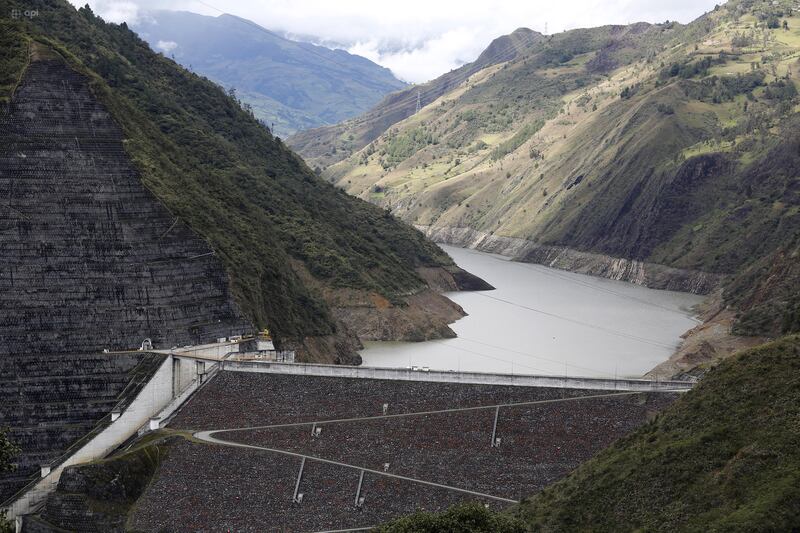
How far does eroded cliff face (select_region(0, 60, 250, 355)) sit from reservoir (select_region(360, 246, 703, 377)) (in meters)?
31.0

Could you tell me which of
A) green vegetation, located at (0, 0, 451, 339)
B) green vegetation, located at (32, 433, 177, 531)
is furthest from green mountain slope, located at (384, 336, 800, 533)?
green vegetation, located at (0, 0, 451, 339)

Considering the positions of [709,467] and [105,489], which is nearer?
[709,467]

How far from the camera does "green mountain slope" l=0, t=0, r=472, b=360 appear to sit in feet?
299

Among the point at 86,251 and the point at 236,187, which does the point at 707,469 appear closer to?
the point at 86,251

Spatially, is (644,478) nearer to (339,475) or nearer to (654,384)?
(654,384)

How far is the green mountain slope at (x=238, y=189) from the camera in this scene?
91.2 meters

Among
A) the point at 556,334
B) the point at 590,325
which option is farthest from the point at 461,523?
the point at 590,325

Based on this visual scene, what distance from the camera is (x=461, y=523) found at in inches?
1799

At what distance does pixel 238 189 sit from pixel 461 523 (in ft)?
285

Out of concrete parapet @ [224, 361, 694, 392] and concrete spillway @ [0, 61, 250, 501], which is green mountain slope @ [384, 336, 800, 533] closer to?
concrete parapet @ [224, 361, 694, 392]

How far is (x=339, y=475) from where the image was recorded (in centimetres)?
6347

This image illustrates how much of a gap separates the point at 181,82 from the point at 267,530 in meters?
99.9

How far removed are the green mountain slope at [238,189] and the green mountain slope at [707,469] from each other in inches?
1480

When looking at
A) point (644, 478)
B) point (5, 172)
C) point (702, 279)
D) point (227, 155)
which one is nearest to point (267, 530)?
point (644, 478)
